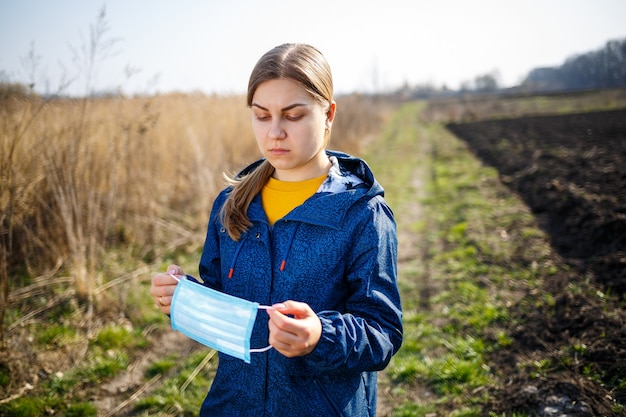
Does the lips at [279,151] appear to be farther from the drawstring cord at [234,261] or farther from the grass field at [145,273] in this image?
the grass field at [145,273]

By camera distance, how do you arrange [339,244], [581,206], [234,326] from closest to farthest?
[234,326] < [339,244] < [581,206]

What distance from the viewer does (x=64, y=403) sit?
2635 millimetres

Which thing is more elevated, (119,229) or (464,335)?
(119,229)

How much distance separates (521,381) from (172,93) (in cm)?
665

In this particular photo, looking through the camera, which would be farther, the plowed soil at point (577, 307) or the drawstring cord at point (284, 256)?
the plowed soil at point (577, 307)

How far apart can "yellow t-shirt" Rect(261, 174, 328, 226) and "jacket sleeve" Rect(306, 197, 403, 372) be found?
0.24 meters

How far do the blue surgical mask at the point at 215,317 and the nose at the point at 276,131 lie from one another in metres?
0.53

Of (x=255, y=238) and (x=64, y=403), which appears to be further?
(x=64, y=403)

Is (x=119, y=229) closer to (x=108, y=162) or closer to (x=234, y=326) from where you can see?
(x=108, y=162)

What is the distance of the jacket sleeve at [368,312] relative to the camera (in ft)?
3.33

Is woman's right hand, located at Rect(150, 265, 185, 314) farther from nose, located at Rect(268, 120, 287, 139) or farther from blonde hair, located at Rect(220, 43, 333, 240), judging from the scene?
nose, located at Rect(268, 120, 287, 139)

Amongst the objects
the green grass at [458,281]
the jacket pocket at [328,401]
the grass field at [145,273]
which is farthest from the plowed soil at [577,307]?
the jacket pocket at [328,401]

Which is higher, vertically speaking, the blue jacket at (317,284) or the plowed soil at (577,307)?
the blue jacket at (317,284)

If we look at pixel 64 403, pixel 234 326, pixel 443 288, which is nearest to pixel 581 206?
pixel 443 288
